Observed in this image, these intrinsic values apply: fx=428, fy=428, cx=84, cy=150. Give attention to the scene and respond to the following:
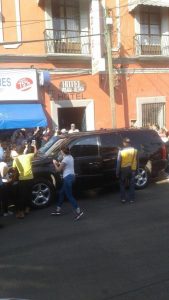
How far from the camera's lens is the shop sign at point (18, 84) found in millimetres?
15945

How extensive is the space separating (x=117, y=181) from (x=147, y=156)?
4.15 feet

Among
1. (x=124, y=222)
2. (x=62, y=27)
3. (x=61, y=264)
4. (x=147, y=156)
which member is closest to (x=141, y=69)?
Answer: (x=62, y=27)

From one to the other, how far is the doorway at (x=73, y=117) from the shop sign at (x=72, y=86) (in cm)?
81

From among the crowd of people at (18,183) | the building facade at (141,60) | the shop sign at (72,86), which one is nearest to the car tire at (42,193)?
the crowd of people at (18,183)

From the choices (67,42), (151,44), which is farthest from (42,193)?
(151,44)

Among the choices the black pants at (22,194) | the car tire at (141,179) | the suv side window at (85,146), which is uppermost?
the suv side window at (85,146)

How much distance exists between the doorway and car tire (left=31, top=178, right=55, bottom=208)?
25.0 ft

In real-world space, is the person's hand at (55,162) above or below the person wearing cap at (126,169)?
above

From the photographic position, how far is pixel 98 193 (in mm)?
12117

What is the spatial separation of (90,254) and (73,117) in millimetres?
12157

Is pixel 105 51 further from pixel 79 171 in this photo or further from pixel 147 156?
pixel 79 171

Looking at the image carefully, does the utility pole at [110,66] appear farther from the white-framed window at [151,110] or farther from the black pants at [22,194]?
the black pants at [22,194]

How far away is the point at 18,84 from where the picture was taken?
16.2 meters

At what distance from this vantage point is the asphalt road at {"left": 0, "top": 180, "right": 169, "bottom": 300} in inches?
214
